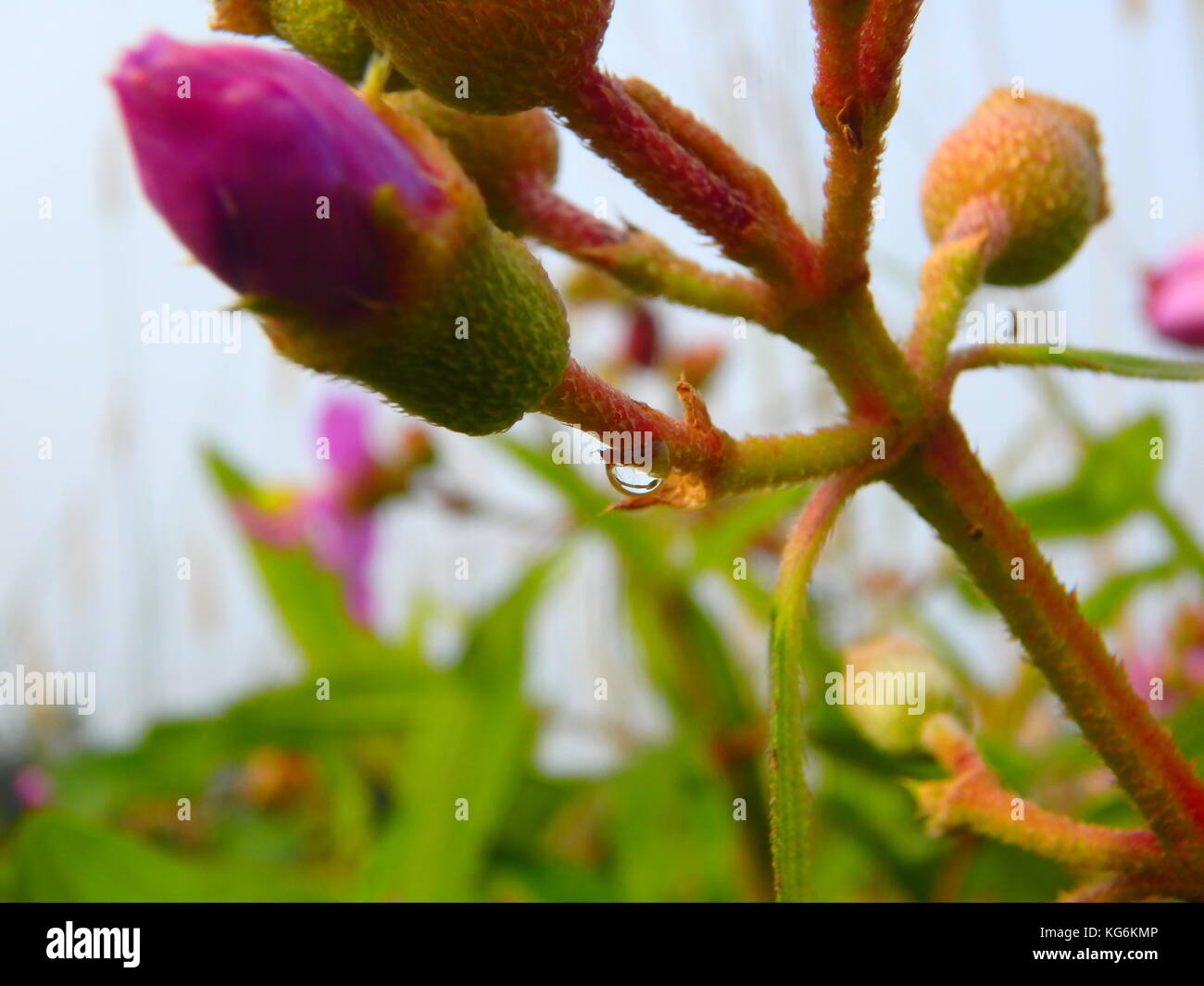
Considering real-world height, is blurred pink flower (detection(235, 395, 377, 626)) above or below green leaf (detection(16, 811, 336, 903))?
above

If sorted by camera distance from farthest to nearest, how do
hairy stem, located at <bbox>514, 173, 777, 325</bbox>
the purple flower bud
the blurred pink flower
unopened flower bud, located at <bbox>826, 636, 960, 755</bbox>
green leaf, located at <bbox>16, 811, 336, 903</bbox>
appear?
the blurred pink flower
green leaf, located at <bbox>16, 811, 336, 903</bbox>
unopened flower bud, located at <bbox>826, 636, 960, 755</bbox>
hairy stem, located at <bbox>514, 173, 777, 325</bbox>
the purple flower bud

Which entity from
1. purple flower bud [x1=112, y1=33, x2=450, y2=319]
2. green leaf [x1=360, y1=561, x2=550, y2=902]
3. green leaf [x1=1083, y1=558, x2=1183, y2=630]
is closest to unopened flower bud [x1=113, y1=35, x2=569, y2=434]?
purple flower bud [x1=112, y1=33, x2=450, y2=319]

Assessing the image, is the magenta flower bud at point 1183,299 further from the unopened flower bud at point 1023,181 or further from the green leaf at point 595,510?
the unopened flower bud at point 1023,181

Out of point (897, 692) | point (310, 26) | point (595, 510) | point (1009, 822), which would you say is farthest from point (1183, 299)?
point (310, 26)

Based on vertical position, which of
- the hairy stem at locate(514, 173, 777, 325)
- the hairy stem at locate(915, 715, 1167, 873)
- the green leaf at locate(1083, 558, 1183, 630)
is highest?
the hairy stem at locate(514, 173, 777, 325)

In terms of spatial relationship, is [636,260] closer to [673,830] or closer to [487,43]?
[487,43]

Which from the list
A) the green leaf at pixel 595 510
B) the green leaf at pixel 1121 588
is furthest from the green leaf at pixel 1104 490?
the green leaf at pixel 595 510

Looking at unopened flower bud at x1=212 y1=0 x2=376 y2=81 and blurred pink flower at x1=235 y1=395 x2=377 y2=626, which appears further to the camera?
blurred pink flower at x1=235 y1=395 x2=377 y2=626

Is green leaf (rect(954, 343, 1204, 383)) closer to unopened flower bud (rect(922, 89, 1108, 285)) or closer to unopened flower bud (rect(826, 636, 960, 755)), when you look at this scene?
unopened flower bud (rect(922, 89, 1108, 285))
